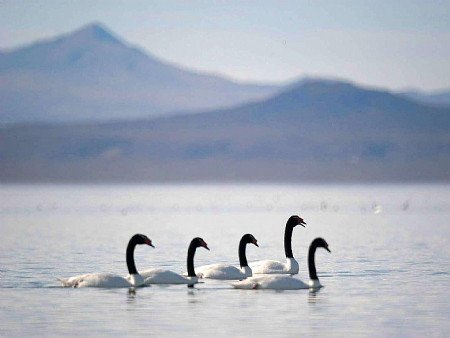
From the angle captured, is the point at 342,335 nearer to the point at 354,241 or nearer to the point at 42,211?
the point at 354,241

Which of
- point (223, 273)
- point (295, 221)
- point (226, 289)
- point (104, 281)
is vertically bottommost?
point (226, 289)

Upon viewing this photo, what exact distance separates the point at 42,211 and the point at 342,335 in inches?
1848

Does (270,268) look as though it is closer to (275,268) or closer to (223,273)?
(275,268)

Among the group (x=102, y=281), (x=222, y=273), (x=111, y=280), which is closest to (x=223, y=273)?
(x=222, y=273)

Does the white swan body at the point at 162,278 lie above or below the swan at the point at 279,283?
above

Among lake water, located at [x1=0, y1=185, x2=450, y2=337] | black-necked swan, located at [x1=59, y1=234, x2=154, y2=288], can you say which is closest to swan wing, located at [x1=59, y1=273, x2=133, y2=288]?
black-necked swan, located at [x1=59, y1=234, x2=154, y2=288]

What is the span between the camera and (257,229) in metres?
45.9

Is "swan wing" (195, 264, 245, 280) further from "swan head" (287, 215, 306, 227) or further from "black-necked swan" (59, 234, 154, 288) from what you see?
"swan head" (287, 215, 306, 227)

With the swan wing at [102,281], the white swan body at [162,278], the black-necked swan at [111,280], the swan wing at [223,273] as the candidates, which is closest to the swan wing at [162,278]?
the white swan body at [162,278]

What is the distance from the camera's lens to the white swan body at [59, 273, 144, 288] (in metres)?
22.9

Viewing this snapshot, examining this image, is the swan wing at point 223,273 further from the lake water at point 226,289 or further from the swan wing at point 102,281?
the swan wing at point 102,281

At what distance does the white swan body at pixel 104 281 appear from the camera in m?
22.9

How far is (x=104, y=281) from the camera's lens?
75.2 feet

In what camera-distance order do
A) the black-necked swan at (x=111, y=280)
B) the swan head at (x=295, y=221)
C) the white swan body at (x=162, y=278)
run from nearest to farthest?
the black-necked swan at (x=111, y=280) < the white swan body at (x=162, y=278) < the swan head at (x=295, y=221)
